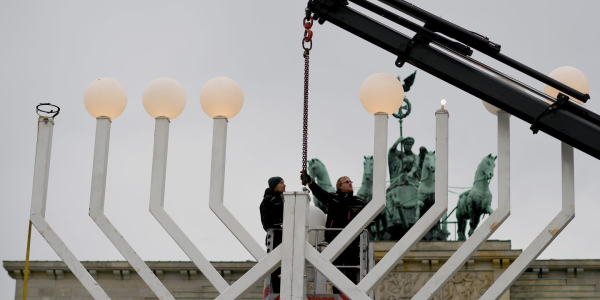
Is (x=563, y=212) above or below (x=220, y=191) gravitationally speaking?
below

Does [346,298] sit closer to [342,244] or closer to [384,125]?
[342,244]

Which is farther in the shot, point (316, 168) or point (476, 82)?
point (316, 168)

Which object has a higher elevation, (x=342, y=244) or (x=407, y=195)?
(x=407, y=195)

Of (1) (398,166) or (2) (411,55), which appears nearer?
(2) (411,55)

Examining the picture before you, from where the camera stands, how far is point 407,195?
25.5 m

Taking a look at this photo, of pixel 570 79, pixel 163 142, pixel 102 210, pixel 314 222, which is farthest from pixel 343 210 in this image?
pixel 570 79

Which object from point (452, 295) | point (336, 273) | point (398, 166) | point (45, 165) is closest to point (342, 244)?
point (336, 273)

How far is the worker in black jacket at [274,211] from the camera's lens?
10844mm

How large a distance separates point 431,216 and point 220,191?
1534mm

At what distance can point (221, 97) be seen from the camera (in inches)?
400

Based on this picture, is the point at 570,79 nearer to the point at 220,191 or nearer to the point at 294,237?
the point at 294,237

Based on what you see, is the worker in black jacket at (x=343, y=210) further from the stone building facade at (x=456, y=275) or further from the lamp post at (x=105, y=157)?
the stone building facade at (x=456, y=275)

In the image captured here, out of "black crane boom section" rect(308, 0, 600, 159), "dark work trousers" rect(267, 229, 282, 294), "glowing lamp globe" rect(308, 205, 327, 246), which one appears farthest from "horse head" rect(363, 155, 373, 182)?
"black crane boom section" rect(308, 0, 600, 159)

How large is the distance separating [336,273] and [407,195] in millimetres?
15722
